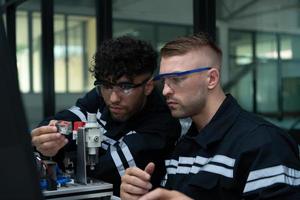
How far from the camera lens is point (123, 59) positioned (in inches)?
65.3

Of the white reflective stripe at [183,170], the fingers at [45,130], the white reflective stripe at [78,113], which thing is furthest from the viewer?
the white reflective stripe at [78,113]

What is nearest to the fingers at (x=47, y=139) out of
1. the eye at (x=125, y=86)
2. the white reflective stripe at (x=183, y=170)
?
the eye at (x=125, y=86)

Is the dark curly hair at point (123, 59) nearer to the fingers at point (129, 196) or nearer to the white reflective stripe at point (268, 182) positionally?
the fingers at point (129, 196)

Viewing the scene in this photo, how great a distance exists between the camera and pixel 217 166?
1.26 m

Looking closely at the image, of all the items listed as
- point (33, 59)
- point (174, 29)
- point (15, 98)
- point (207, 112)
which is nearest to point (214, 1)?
point (207, 112)

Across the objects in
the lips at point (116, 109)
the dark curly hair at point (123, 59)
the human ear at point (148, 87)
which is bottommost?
the lips at point (116, 109)

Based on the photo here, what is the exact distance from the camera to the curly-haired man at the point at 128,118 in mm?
1575

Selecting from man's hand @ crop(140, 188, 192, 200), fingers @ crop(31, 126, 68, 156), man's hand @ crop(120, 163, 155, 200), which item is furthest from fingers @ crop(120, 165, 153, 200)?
fingers @ crop(31, 126, 68, 156)

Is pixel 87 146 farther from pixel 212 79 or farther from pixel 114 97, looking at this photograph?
pixel 212 79

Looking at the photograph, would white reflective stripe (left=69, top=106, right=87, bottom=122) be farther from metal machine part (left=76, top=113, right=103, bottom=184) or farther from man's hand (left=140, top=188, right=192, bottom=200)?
man's hand (left=140, top=188, right=192, bottom=200)

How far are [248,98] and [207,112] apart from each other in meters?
4.06

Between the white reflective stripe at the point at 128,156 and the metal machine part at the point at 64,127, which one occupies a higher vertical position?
the metal machine part at the point at 64,127

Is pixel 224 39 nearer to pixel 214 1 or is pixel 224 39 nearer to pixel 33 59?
pixel 214 1

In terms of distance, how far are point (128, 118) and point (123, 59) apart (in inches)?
8.3
